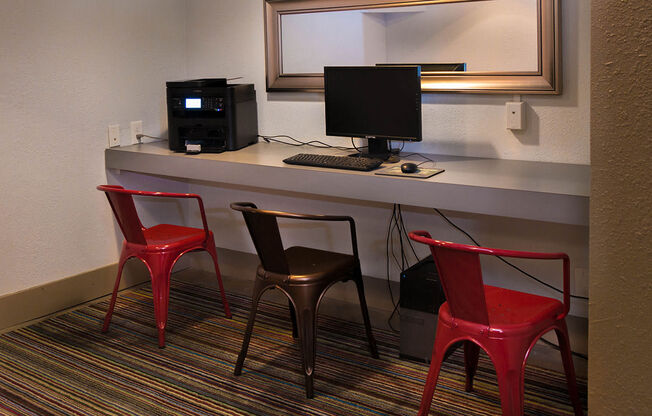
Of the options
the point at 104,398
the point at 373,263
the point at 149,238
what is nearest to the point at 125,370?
the point at 104,398

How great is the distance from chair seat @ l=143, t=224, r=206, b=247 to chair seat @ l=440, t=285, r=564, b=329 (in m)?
1.37

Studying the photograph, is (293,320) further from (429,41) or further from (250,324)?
(429,41)

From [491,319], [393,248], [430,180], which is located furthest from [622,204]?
[393,248]

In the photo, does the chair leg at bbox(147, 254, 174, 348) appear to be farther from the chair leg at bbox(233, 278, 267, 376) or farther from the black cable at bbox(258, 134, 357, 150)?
the black cable at bbox(258, 134, 357, 150)

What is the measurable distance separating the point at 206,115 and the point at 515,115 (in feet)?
4.97

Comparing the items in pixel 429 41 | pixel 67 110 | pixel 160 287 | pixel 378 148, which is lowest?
pixel 160 287

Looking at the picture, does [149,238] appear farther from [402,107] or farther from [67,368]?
[402,107]

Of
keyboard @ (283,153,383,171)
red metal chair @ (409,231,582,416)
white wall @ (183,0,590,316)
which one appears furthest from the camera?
keyboard @ (283,153,383,171)

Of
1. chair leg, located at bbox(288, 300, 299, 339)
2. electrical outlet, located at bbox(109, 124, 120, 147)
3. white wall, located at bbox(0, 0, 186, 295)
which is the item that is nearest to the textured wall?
chair leg, located at bbox(288, 300, 299, 339)

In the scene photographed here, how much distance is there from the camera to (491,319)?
2070 mm

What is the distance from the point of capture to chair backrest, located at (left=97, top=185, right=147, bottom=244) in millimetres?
2971

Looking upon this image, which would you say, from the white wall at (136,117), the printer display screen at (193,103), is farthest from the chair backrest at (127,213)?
the printer display screen at (193,103)

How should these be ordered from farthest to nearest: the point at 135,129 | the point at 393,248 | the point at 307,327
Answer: the point at 135,129
the point at 393,248
the point at 307,327

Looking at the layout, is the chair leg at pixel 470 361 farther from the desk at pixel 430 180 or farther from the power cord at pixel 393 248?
the power cord at pixel 393 248
